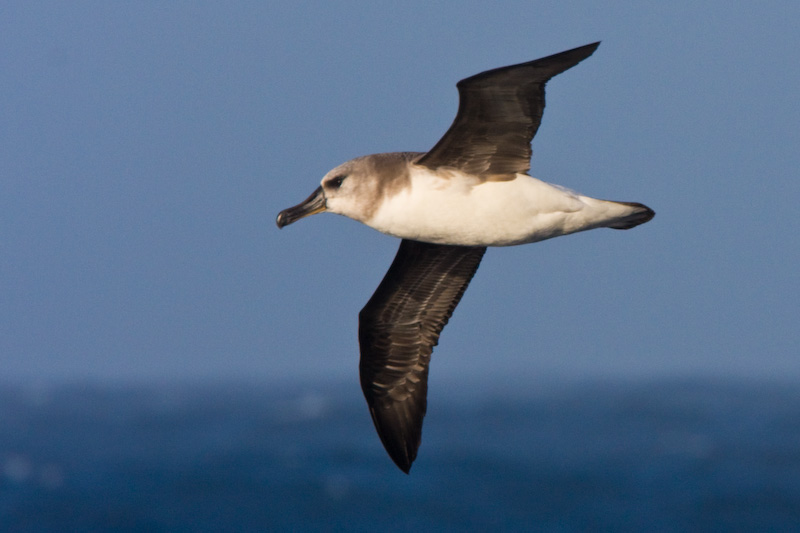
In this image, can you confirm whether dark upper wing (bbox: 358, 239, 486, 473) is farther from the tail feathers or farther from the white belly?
the tail feathers

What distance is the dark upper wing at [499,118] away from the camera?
7.96 m

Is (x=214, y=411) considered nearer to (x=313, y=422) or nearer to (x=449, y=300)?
(x=313, y=422)

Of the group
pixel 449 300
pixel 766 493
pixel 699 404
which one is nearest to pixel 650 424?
pixel 699 404

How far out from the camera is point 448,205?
28.7ft

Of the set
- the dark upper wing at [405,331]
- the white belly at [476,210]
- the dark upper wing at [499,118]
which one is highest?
the dark upper wing at [499,118]

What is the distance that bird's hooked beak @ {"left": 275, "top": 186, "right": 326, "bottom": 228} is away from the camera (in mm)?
9086

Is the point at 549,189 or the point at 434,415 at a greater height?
the point at 434,415

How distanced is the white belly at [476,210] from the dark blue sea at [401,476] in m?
69.6

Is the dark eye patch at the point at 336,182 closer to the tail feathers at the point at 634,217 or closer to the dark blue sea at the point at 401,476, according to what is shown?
the tail feathers at the point at 634,217

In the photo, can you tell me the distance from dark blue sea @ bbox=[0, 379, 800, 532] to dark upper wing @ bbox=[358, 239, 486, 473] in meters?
67.6

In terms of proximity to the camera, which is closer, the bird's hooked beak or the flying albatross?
the flying albatross

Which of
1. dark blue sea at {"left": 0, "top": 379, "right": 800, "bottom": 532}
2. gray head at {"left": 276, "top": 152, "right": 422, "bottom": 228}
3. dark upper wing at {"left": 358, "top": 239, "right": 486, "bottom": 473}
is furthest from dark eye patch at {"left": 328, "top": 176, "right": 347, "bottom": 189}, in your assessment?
dark blue sea at {"left": 0, "top": 379, "right": 800, "bottom": 532}

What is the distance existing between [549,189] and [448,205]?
0.89 metres

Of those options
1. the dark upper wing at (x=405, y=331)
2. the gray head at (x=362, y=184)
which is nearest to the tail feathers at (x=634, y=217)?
the dark upper wing at (x=405, y=331)
